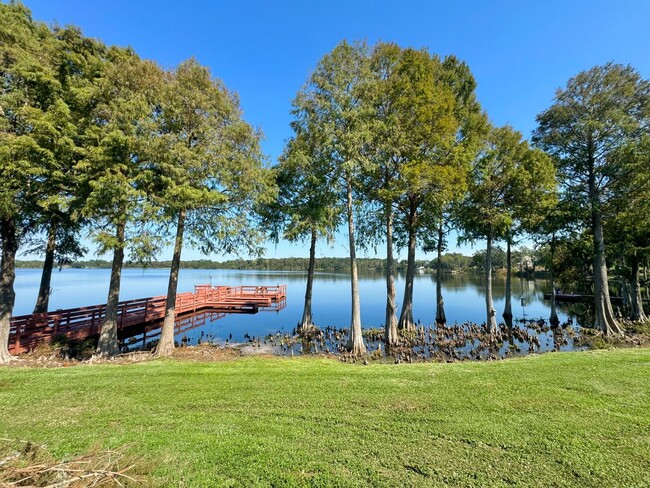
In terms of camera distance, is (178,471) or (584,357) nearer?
(178,471)

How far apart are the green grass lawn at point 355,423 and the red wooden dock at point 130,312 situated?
18.3 feet

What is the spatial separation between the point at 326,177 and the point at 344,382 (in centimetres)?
719

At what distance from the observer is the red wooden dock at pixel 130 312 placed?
1052 centimetres

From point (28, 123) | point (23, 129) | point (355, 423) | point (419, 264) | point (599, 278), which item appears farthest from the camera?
point (419, 264)

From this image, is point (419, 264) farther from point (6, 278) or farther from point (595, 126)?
point (6, 278)

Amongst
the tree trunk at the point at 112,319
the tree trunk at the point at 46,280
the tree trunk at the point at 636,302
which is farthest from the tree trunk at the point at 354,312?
the tree trunk at the point at 636,302

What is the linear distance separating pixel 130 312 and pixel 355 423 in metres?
15.5

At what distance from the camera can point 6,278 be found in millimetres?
9094

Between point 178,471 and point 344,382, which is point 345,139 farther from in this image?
point 178,471

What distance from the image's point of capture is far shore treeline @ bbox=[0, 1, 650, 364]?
8.23m

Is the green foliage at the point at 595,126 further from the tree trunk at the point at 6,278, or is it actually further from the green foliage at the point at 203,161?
the tree trunk at the point at 6,278

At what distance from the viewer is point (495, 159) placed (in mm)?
14602

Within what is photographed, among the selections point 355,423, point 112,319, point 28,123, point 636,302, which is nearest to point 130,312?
point 112,319

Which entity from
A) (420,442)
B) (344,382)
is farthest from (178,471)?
(344,382)
